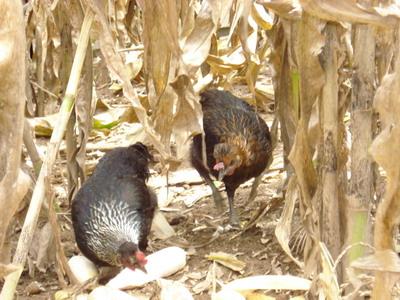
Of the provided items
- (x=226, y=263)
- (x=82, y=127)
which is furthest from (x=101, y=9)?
(x=226, y=263)

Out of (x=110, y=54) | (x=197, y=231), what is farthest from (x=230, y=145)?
(x=110, y=54)

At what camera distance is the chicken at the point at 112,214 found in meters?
3.97

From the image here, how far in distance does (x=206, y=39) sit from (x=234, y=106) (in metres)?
2.03

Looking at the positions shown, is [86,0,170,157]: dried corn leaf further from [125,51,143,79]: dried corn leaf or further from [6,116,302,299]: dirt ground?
[125,51,143,79]: dried corn leaf

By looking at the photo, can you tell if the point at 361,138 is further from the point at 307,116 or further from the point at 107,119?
the point at 107,119

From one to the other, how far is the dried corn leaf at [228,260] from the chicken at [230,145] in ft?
1.71

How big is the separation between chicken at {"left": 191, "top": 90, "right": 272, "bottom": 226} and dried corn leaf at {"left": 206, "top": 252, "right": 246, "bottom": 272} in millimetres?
521

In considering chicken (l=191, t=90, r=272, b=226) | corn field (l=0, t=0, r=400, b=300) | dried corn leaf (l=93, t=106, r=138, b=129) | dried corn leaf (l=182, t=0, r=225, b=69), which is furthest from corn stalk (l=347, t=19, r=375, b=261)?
dried corn leaf (l=93, t=106, r=138, b=129)

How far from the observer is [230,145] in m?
4.65

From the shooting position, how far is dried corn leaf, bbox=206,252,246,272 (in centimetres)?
386

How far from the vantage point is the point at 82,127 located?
12.9 ft

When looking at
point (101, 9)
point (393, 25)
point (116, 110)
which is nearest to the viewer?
point (393, 25)

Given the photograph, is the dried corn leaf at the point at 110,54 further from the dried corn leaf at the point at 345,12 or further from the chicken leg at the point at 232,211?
the chicken leg at the point at 232,211

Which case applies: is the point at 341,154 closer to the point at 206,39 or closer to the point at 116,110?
the point at 206,39
